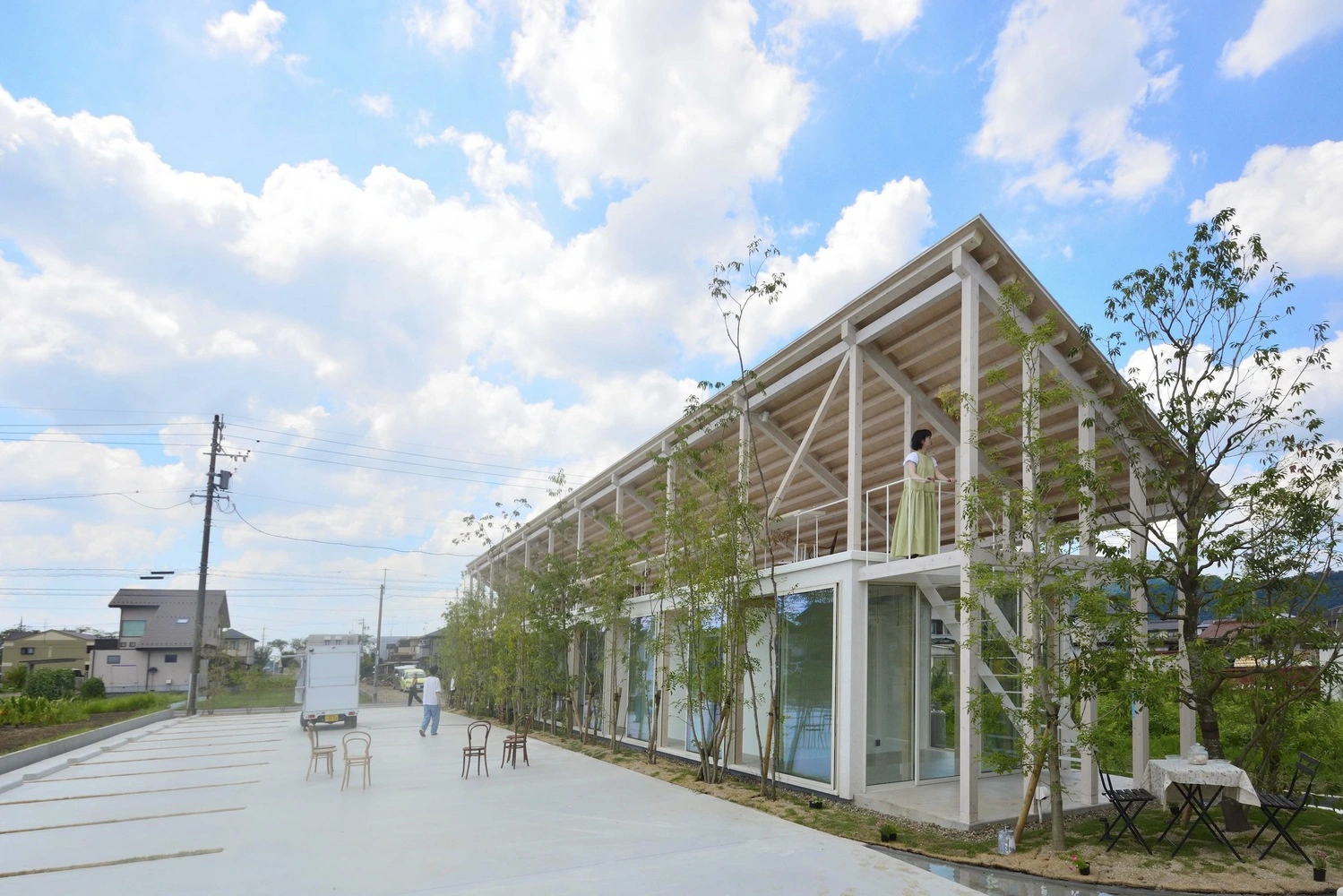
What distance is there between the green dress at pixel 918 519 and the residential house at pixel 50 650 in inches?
1625

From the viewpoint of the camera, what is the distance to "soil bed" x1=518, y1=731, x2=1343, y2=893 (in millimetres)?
5578

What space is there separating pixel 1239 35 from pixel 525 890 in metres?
9.33

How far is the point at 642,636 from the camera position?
45.1 ft

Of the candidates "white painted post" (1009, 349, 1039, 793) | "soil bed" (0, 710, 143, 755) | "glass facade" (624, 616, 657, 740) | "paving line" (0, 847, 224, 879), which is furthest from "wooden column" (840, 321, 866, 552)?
"soil bed" (0, 710, 143, 755)

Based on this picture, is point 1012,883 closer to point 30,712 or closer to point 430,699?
point 430,699

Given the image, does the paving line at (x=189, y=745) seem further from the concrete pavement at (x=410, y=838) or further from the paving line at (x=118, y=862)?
the paving line at (x=118, y=862)

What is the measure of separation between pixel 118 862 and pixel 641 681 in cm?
870

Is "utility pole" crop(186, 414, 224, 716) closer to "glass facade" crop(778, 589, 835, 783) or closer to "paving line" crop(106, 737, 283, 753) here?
"paving line" crop(106, 737, 283, 753)

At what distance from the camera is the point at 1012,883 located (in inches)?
224

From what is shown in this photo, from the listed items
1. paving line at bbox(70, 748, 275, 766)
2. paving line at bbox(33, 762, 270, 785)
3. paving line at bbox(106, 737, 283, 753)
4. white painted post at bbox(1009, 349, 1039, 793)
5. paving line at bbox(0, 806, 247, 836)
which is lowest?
paving line at bbox(106, 737, 283, 753)

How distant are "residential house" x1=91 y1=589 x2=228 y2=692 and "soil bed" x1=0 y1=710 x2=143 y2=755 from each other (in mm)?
17520

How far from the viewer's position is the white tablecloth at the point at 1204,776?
5.98 metres

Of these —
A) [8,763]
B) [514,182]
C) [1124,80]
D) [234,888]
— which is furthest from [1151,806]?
[8,763]

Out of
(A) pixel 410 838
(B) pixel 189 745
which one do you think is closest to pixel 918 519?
(A) pixel 410 838
